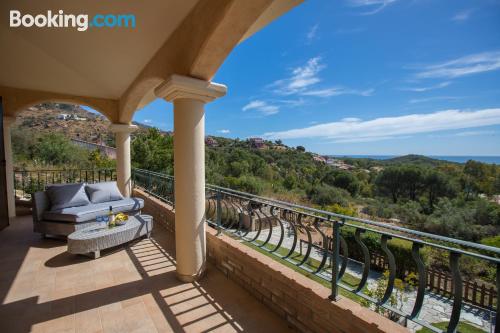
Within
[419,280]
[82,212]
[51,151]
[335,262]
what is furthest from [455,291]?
[51,151]

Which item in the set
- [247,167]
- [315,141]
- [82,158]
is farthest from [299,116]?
[82,158]

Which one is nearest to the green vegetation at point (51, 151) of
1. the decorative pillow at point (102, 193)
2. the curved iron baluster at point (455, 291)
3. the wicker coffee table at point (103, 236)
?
the decorative pillow at point (102, 193)

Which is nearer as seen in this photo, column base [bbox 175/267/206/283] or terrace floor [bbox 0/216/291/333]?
terrace floor [bbox 0/216/291/333]

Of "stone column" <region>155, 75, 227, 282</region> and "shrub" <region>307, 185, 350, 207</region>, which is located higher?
"stone column" <region>155, 75, 227, 282</region>

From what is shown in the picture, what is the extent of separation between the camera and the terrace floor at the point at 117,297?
196 cm

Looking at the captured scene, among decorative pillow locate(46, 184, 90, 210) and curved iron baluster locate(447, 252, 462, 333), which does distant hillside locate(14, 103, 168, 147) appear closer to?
decorative pillow locate(46, 184, 90, 210)

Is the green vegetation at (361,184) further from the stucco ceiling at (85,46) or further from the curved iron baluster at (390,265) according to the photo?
the stucco ceiling at (85,46)

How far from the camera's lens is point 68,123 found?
25.5 metres

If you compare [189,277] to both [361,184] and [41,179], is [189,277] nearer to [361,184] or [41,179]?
[41,179]

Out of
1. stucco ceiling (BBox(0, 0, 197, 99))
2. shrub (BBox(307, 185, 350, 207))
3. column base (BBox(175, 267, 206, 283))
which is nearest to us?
stucco ceiling (BBox(0, 0, 197, 99))

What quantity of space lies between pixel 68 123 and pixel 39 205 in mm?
27746

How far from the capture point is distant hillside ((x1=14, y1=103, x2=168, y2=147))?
73.4ft

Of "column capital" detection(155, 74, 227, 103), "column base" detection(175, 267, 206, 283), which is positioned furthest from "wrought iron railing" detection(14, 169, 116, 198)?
"column capital" detection(155, 74, 227, 103)

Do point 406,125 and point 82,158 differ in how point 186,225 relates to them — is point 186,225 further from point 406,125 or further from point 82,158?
point 406,125
